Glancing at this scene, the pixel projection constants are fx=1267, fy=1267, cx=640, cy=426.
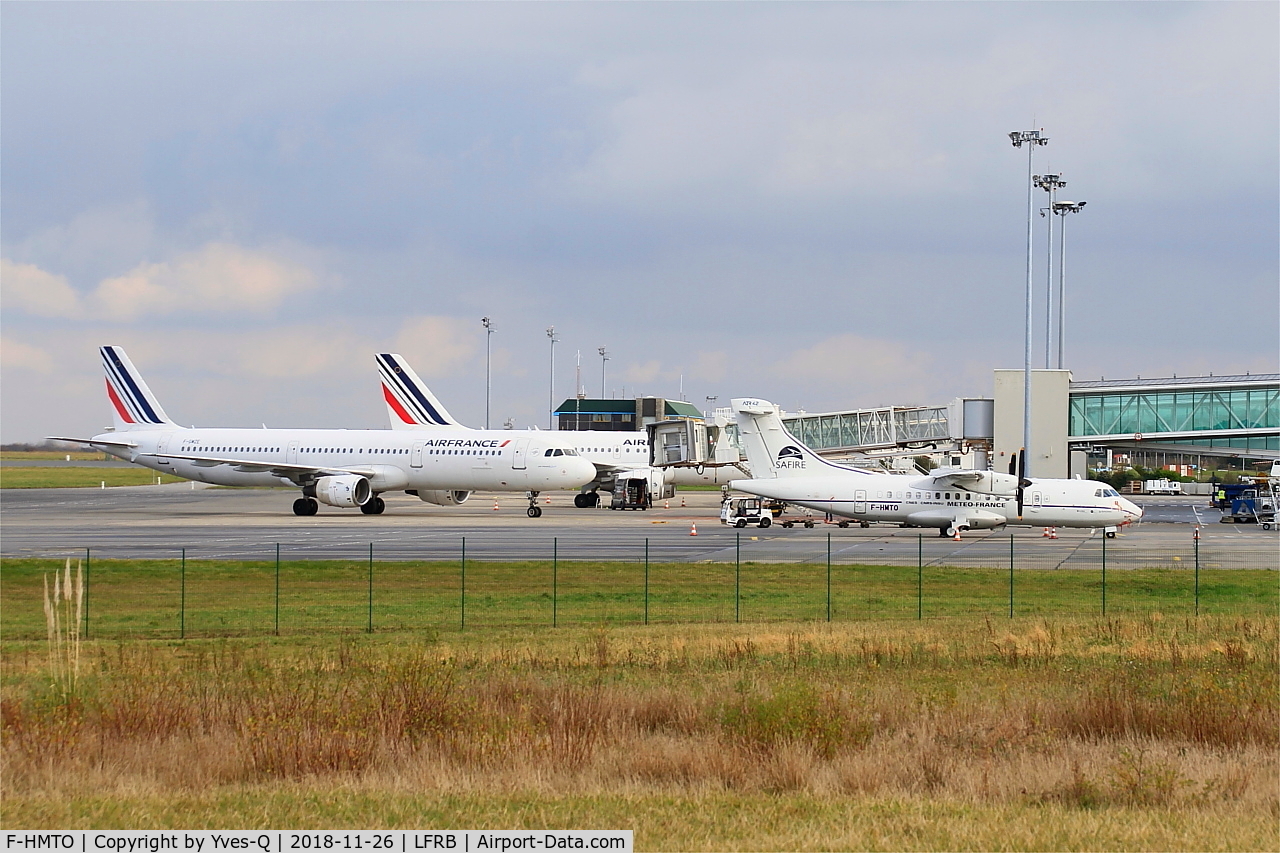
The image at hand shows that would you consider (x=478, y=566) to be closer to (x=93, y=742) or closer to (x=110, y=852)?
(x=93, y=742)

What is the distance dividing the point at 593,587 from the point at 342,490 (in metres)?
30.4

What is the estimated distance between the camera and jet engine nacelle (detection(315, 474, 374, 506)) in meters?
60.1

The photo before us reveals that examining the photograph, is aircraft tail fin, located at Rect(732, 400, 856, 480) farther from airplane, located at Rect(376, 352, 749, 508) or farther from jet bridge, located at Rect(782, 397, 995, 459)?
jet bridge, located at Rect(782, 397, 995, 459)

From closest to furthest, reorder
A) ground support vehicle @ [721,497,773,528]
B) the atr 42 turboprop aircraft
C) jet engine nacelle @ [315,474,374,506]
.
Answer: the atr 42 turboprop aircraft < ground support vehicle @ [721,497,773,528] < jet engine nacelle @ [315,474,374,506]

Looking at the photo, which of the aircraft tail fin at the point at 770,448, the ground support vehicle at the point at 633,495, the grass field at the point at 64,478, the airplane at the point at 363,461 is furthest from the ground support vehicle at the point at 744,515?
the grass field at the point at 64,478

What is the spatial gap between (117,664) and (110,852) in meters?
10.3

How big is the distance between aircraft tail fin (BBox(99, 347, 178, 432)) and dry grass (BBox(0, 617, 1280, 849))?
5119 centimetres

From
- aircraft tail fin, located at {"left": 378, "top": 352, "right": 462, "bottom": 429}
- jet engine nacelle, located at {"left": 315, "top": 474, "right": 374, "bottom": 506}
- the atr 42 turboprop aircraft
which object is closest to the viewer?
the atr 42 turboprop aircraft

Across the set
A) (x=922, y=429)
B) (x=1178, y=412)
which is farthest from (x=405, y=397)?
(x=1178, y=412)

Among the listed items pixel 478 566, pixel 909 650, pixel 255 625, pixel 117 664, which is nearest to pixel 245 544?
pixel 478 566

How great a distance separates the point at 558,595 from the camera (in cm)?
3094

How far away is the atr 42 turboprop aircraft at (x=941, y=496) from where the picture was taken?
162 feet

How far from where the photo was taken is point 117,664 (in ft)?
64.8

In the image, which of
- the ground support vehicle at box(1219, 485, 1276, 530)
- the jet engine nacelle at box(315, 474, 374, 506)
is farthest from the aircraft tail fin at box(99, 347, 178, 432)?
the ground support vehicle at box(1219, 485, 1276, 530)
